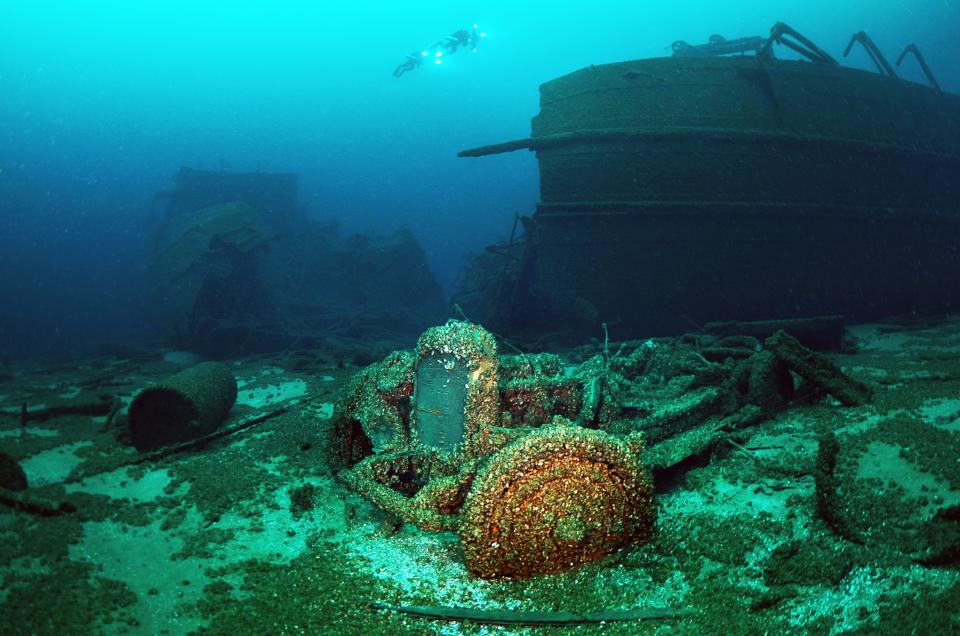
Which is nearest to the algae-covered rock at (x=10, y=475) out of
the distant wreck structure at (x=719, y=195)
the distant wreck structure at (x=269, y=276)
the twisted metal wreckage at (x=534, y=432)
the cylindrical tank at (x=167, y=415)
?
the cylindrical tank at (x=167, y=415)

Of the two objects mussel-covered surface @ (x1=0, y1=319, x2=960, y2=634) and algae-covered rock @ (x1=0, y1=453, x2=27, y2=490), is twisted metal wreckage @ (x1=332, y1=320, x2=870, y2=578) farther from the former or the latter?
algae-covered rock @ (x1=0, y1=453, x2=27, y2=490)

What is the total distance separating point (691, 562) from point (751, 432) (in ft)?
6.76

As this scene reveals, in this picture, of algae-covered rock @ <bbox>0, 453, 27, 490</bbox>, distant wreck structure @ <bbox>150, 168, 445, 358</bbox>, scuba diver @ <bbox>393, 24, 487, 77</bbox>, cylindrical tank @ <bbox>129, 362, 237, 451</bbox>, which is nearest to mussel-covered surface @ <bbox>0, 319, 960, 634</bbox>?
algae-covered rock @ <bbox>0, 453, 27, 490</bbox>

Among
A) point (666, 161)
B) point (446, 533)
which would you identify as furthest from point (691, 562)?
point (666, 161)

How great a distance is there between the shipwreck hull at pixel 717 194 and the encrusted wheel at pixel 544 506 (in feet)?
26.5

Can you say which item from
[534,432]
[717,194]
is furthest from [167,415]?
[717,194]

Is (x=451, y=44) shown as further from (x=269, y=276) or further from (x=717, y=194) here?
(x=717, y=194)

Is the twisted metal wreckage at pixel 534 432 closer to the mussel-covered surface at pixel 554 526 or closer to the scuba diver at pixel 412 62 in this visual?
the mussel-covered surface at pixel 554 526

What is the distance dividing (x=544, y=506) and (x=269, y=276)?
812 inches

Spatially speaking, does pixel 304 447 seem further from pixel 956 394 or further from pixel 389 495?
pixel 956 394

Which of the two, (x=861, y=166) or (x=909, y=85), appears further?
(x=909, y=85)

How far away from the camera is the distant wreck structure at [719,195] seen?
32.6 feet

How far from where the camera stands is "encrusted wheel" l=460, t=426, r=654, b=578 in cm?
257

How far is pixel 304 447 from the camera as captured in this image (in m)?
4.96
